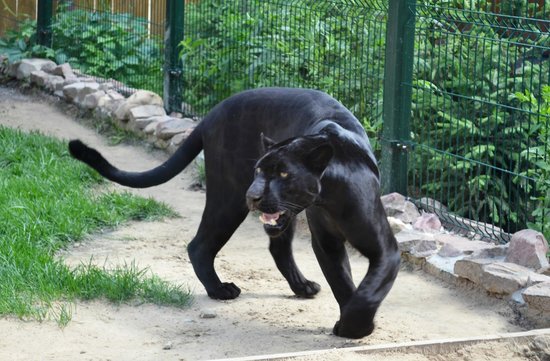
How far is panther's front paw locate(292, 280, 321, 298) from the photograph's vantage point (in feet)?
19.5

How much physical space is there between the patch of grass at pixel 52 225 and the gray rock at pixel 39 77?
9.71 feet

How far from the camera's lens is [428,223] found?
23.0ft

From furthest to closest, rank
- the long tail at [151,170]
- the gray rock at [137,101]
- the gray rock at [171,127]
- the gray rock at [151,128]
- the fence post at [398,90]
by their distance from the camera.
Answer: the gray rock at [137,101], the gray rock at [151,128], the gray rock at [171,127], the fence post at [398,90], the long tail at [151,170]

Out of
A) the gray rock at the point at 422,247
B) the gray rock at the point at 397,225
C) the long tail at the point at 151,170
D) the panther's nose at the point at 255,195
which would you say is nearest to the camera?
the panther's nose at the point at 255,195

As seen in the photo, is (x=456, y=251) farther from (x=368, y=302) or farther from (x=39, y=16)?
(x=39, y=16)

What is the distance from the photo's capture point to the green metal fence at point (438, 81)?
6461 mm

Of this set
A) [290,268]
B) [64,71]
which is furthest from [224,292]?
[64,71]

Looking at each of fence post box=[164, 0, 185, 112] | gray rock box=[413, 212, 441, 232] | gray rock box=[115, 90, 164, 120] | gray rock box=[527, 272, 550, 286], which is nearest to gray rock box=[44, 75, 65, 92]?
gray rock box=[115, 90, 164, 120]

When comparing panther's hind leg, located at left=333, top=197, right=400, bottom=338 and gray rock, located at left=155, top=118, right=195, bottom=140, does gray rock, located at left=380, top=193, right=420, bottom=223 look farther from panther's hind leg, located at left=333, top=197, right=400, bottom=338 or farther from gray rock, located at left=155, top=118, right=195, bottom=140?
gray rock, located at left=155, top=118, right=195, bottom=140

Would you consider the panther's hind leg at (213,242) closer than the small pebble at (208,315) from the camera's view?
No

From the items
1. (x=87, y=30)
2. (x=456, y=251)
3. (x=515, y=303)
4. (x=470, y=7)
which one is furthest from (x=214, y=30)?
(x=515, y=303)

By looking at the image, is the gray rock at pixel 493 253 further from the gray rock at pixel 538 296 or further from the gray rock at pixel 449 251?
the gray rock at pixel 538 296

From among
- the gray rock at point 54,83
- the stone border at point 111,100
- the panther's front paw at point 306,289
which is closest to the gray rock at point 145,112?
the stone border at point 111,100

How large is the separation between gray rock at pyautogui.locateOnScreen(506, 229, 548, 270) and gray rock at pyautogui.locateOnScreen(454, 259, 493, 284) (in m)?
0.15
